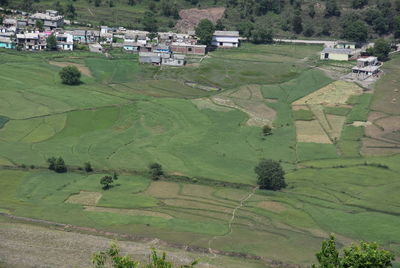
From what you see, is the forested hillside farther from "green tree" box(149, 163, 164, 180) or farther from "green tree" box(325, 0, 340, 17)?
"green tree" box(149, 163, 164, 180)

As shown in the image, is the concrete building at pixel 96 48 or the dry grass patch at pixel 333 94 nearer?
the dry grass patch at pixel 333 94

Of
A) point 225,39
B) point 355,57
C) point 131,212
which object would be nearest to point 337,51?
point 355,57

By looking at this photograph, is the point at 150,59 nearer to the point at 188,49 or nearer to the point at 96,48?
the point at 96,48

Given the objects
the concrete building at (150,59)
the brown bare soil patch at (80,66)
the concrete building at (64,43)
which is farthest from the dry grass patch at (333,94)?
the concrete building at (64,43)

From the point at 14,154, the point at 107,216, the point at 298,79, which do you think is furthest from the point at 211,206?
the point at 298,79

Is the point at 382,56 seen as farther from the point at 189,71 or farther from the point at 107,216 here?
the point at 107,216

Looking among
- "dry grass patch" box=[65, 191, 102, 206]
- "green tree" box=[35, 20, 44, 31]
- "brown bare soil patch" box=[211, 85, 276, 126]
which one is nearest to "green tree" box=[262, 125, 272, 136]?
"brown bare soil patch" box=[211, 85, 276, 126]

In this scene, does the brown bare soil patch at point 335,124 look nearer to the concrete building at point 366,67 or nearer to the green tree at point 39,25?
the concrete building at point 366,67
